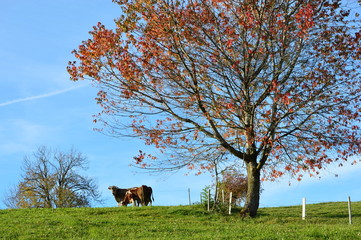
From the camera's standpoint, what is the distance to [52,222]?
23.7 m

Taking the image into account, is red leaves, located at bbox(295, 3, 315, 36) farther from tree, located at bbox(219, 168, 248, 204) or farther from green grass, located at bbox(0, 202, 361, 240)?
tree, located at bbox(219, 168, 248, 204)

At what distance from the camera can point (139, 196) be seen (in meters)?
34.0

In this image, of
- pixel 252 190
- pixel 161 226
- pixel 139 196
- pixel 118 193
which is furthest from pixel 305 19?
pixel 118 193

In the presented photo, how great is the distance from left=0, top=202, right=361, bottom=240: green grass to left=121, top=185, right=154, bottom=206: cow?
13.9 ft

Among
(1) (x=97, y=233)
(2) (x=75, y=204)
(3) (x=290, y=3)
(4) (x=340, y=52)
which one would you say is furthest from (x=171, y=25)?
→ (2) (x=75, y=204)

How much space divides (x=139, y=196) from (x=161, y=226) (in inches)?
528

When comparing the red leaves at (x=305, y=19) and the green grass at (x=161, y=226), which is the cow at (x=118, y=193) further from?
the red leaves at (x=305, y=19)

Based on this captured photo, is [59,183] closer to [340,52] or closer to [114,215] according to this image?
[114,215]

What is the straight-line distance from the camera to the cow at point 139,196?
3378cm

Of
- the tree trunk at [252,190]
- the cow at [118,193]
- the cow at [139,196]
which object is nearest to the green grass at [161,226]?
the tree trunk at [252,190]

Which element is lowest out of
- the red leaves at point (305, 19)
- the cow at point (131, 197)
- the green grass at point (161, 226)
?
the green grass at point (161, 226)

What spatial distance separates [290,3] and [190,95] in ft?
24.3

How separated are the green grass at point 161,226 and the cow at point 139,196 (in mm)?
4224

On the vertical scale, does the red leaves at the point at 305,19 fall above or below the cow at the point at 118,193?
above
